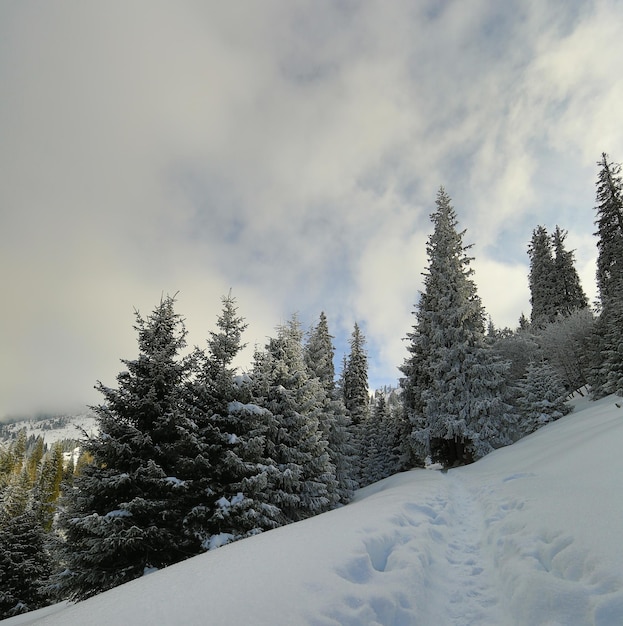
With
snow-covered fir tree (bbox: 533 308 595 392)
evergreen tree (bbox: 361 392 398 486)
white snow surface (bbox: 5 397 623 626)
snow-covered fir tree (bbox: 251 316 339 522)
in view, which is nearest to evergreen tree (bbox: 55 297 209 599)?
snow-covered fir tree (bbox: 251 316 339 522)

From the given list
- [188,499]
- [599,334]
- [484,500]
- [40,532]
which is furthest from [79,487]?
[599,334]

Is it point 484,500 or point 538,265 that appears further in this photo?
point 538,265

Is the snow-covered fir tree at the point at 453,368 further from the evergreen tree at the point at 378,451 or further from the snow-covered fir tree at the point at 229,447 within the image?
the snow-covered fir tree at the point at 229,447

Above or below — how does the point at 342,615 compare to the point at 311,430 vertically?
below

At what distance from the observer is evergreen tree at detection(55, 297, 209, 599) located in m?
9.29

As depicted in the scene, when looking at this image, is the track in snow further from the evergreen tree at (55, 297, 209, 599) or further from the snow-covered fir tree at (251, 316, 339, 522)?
the snow-covered fir tree at (251, 316, 339, 522)

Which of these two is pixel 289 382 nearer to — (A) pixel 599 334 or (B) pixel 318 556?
(B) pixel 318 556

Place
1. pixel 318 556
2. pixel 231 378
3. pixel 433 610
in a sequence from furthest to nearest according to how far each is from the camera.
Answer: pixel 231 378, pixel 318 556, pixel 433 610

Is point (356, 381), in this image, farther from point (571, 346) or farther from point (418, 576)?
point (418, 576)

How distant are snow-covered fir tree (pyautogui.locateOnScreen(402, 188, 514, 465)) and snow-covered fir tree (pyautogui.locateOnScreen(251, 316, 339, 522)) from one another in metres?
8.51

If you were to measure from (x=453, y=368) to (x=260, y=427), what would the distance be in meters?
13.5

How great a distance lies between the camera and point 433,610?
3.78m

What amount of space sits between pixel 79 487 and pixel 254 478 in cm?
525

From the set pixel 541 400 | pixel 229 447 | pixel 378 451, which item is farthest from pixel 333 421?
pixel 378 451
